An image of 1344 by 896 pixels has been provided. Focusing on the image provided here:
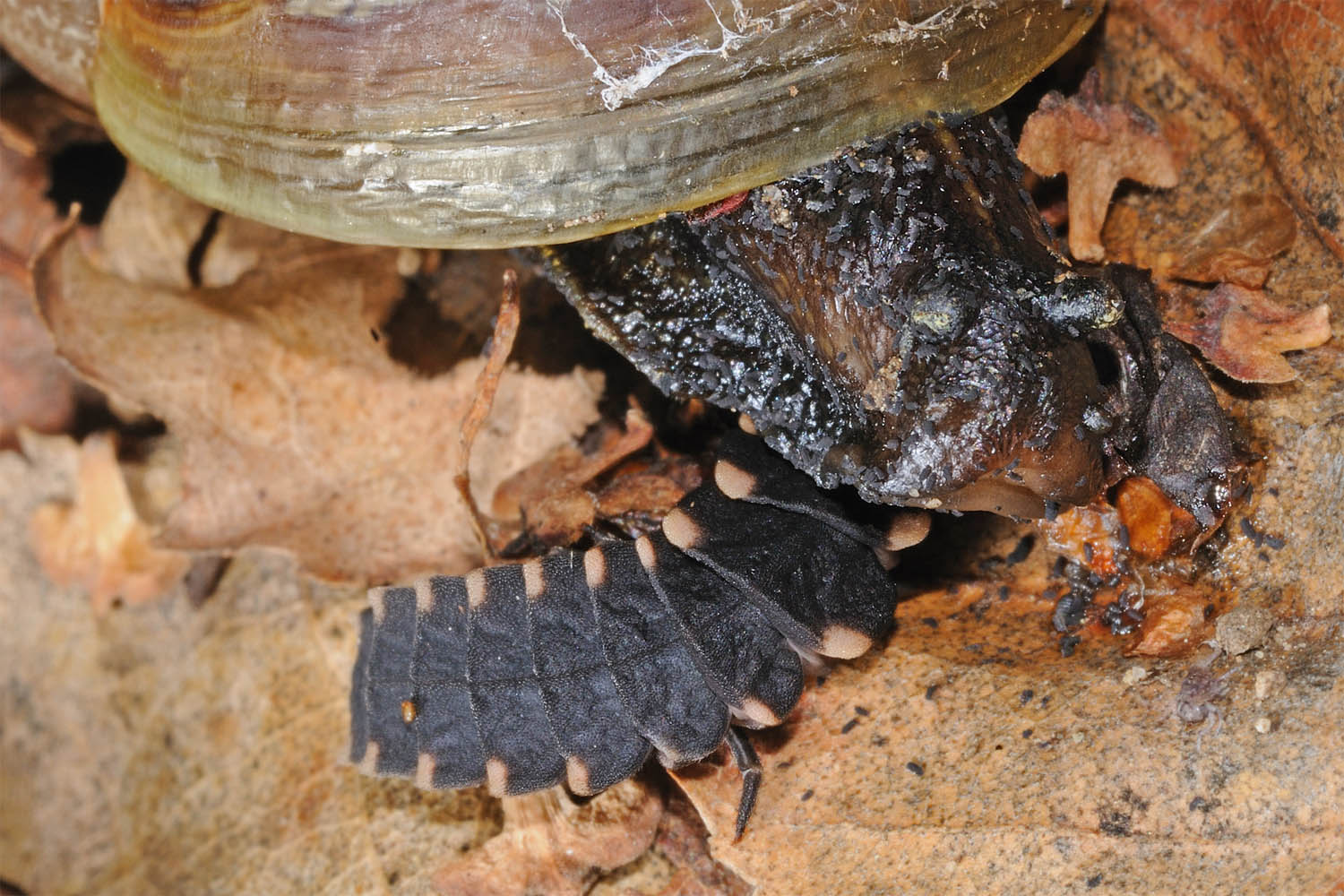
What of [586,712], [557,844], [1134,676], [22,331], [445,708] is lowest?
[22,331]

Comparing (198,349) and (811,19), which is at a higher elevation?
(811,19)

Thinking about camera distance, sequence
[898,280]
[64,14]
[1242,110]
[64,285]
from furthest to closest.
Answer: [64,285], [64,14], [1242,110], [898,280]

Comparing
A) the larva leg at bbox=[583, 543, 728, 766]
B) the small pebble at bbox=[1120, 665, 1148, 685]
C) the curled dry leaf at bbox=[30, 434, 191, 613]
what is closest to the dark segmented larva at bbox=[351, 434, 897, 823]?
the larva leg at bbox=[583, 543, 728, 766]

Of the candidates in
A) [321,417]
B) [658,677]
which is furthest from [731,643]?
[321,417]

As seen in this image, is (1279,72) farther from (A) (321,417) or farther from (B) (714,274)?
(A) (321,417)

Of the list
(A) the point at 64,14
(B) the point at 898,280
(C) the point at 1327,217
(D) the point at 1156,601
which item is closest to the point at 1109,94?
(C) the point at 1327,217

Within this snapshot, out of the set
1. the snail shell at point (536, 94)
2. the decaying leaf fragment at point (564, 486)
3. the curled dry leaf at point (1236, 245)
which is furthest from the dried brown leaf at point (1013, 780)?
the snail shell at point (536, 94)

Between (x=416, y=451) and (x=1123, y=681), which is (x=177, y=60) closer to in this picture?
(x=416, y=451)

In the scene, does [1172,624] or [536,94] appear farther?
[1172,624]
